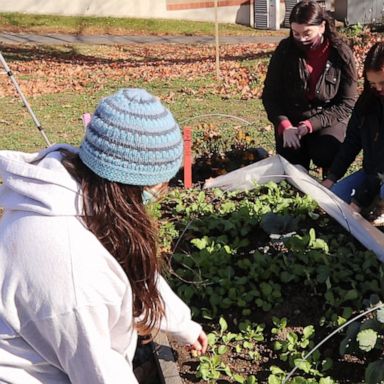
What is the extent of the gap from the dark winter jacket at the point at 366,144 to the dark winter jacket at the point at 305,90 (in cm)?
43

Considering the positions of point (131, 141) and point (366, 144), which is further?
point (366, 144)

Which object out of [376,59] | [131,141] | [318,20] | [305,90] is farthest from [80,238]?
[305,90]

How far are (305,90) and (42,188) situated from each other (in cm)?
314

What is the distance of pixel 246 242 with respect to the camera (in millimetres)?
3727

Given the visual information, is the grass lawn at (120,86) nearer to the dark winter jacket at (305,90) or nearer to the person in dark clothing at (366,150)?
the dark winter jacket at (305,90)

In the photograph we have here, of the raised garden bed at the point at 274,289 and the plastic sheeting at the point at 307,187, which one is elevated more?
the plastic sheeting at the point at 307,187

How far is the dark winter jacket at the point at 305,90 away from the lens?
4465 mm

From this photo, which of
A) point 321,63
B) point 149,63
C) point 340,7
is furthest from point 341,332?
point 340,7

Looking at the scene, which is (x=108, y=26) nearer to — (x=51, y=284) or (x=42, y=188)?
(x=42, y=188)

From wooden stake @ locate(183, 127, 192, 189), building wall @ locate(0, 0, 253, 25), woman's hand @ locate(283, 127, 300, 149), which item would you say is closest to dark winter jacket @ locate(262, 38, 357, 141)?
woman's hand @ locate(283, 127, 300, 149)

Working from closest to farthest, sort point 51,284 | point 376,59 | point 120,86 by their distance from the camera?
point 51,284, point 376,59, point 120,86

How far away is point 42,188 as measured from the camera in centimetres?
171

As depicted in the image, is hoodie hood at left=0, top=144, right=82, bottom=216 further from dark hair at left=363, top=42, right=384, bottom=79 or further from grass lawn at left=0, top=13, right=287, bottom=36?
grass lawn at left=0, top=13, right=287, bottom=36

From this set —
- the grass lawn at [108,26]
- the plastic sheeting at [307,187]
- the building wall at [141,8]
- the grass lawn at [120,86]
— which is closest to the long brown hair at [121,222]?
the plastic sheeting at [307,187]
